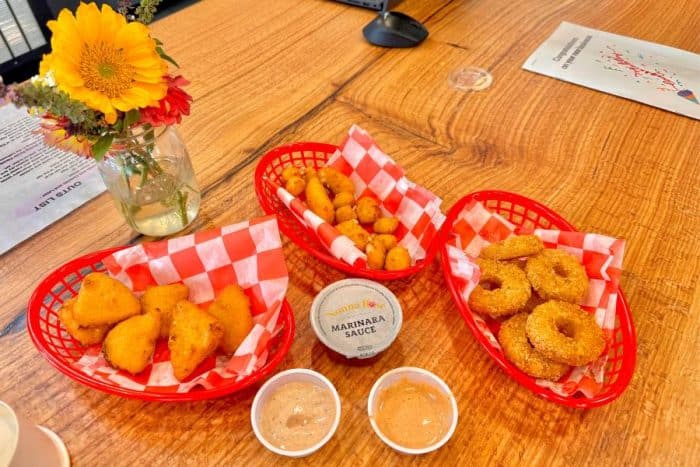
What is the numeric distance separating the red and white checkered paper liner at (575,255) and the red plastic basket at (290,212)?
7 centimetres

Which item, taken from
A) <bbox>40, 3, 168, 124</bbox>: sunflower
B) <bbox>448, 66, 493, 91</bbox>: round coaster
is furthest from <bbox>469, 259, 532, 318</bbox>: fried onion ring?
<bbox>448, 66, 493, 91</bbox>: round coaster

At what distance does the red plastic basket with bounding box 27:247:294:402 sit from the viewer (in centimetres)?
76

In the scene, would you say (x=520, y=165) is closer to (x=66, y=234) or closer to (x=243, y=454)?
(x=243, y=454)

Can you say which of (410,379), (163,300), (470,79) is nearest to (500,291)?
(410,379)

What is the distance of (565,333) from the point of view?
2.77ft

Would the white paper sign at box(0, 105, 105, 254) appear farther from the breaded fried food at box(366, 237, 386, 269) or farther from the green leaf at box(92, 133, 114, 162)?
the breaded fried food at box(366, 237, 386, 269)

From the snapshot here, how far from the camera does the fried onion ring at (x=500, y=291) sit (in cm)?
87

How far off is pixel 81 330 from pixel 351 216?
0.53 m

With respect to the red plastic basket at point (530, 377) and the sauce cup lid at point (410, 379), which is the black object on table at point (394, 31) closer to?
the red plastic basket at point (530, 377)

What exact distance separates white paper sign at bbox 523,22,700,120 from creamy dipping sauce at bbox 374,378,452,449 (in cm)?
116

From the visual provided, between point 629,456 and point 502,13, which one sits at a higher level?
point 502,13

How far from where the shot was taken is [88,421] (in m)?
0.80

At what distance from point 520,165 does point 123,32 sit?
37.0 inches

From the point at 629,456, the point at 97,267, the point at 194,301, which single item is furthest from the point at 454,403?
the point at 97,267
